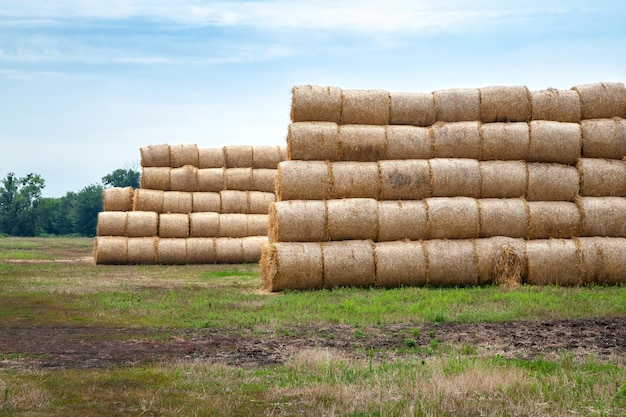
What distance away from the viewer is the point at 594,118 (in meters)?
20.1

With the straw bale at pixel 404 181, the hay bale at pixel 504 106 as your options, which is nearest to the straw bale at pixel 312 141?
the straw bale at pixel 404 181

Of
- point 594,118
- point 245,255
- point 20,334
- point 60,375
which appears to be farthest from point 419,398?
point 245,255

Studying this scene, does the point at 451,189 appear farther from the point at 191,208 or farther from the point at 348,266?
the point at 191,208

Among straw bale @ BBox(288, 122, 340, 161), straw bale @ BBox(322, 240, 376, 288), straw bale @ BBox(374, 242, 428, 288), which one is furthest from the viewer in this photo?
straw bale @ BBox(288, 122, 340, 161)

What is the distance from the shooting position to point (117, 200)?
3158cm

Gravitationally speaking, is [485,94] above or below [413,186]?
above

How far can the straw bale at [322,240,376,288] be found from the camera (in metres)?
17.7

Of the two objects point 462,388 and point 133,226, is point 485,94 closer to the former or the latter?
point 462,388

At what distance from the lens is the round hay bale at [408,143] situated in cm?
1939

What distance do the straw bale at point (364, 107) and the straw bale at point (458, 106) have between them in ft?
4.76

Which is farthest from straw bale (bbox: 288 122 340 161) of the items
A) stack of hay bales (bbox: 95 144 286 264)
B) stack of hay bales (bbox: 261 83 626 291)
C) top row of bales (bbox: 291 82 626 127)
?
stack of hay bales (bbox: 95 144 286 264)

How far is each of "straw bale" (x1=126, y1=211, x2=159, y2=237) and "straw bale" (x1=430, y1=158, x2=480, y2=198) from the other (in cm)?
1449

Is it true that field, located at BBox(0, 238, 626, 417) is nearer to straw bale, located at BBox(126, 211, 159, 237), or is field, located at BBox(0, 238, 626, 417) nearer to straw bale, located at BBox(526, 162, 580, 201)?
straw bale, located at BBox(526, 162, 580, 201)

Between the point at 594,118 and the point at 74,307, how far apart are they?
1398cm
